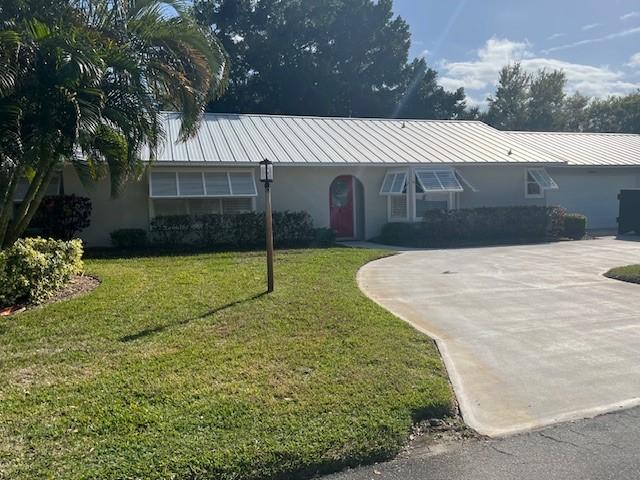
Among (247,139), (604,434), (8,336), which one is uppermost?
(247,139)

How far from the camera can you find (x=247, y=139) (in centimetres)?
1678

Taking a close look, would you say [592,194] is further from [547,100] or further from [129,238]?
[547,100]

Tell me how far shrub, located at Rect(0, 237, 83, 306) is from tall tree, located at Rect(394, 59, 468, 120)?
2916cm

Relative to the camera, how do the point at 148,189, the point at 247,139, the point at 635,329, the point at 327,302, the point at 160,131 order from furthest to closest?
the point at 247,139
the point at 148,189
the point at 160,131
the point at 327,302
the point at 635,329

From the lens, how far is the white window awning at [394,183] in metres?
16.6

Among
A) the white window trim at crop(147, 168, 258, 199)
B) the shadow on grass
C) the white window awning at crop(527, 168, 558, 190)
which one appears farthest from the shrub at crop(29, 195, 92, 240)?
the white window awning at crop(527, 168, 558, 190)

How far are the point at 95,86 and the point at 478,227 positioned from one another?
12429 millimetres

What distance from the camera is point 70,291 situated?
8000mm

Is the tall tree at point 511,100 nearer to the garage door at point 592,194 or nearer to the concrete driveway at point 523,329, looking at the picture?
the garage door at point 592,194

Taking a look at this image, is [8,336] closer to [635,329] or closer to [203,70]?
[203,70]

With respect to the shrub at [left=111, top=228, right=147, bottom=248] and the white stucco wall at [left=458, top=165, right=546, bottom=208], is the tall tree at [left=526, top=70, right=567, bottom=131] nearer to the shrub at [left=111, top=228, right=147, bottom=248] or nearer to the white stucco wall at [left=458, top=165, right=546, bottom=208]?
the white stucco wall at [left=458, top=165, right=546, bottom=208]

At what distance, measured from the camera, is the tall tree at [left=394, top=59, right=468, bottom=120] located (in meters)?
34.8

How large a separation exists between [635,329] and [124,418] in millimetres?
5930

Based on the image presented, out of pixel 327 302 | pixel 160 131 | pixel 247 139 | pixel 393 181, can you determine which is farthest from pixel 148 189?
pixel 327 302
